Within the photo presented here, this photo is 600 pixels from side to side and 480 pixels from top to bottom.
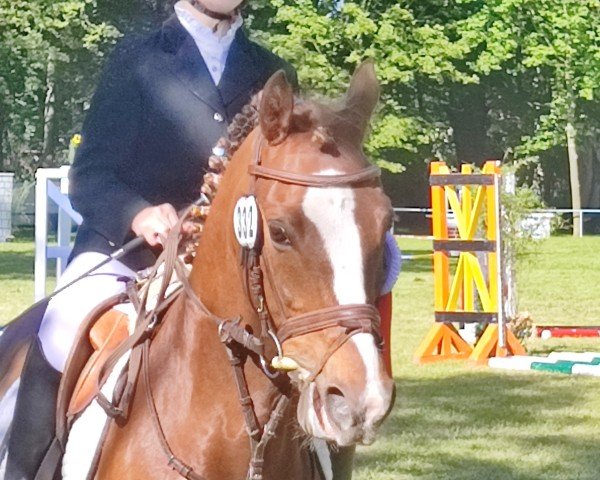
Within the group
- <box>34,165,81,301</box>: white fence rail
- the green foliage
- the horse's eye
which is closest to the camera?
the horse's eye

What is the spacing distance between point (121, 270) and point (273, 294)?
99 centimetres

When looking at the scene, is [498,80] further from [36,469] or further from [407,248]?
[36,469]

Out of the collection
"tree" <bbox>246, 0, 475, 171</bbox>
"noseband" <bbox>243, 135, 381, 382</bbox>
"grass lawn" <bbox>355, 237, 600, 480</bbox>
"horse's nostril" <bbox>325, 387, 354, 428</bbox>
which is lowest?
"grass lawn" <bbox>355, 237, 600, 480</bbox>

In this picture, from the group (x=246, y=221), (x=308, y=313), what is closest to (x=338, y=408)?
(x=308, y=313)

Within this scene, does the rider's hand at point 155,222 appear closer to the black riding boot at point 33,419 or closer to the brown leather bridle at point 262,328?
the brown leather bridle at point 262,328

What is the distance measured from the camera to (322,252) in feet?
9.55

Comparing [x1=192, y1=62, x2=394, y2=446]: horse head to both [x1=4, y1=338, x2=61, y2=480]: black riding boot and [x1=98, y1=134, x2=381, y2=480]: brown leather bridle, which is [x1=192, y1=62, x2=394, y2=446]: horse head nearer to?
[x1=98, y1=134, x2=381, y2=480]: brown leather bridle

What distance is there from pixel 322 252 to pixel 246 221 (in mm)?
235

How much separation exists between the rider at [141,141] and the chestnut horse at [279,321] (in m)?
0.35

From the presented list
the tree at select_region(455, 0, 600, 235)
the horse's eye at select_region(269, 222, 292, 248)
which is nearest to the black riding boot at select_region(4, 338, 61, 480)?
the horse's eye at select_region(269, 222, 292, 248)

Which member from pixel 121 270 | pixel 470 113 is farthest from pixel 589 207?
pixel 121 270

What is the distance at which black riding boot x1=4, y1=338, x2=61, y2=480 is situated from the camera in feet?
12.4

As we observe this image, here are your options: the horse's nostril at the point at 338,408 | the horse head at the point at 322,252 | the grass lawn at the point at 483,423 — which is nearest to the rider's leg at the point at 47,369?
the horse head at the point at 322,252

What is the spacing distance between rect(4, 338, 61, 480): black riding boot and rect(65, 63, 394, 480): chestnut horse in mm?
311
